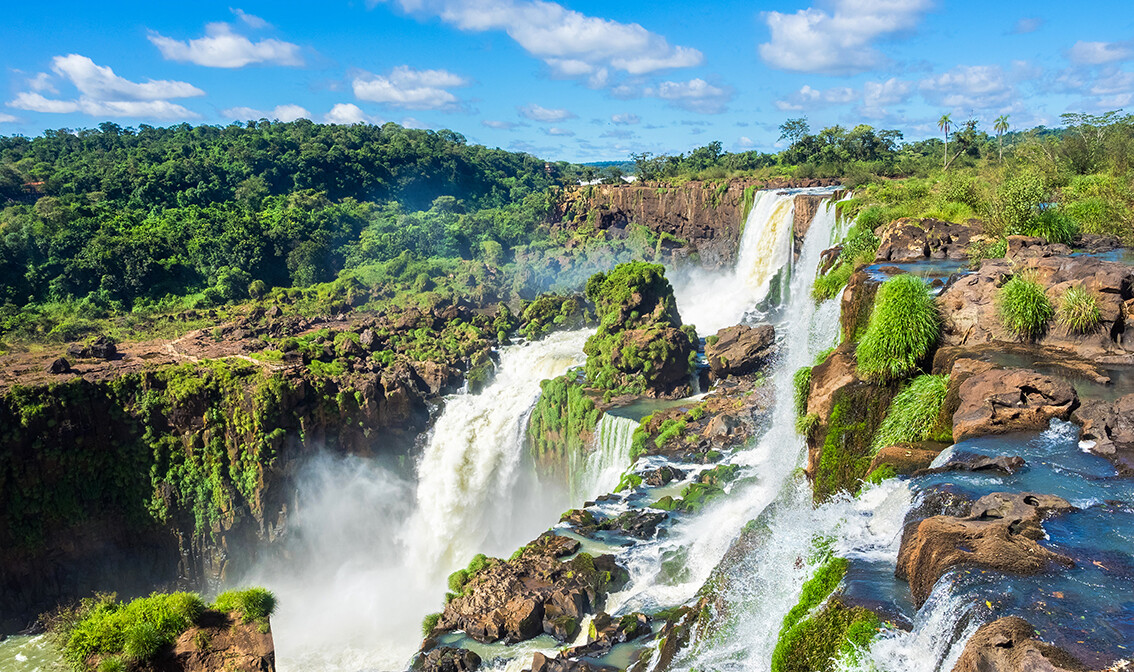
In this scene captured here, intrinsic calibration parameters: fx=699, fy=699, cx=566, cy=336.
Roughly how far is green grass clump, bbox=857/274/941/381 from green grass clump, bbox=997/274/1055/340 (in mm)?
1226

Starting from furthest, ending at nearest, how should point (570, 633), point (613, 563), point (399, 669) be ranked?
point (399, 669) < point (613, 563) < point (570, 633)

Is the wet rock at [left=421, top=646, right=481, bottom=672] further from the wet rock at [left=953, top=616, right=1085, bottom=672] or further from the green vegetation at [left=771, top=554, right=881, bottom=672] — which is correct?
the wet rock at [left=953, top=616, right=1085, bottom=672]

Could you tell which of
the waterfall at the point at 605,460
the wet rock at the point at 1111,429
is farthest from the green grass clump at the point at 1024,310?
the waterfall at the point at 605,460

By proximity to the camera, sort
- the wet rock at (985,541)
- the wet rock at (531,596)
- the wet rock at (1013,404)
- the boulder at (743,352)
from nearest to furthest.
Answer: the wet rock at (985,541) < the wet rock at (1013,404) < the wet rock at (531,596) < the boulder at (743,352)

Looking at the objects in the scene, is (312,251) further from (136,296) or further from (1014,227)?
(1014,227)

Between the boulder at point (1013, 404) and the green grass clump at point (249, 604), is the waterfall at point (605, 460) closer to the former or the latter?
the green grass clump at point (249, 604)

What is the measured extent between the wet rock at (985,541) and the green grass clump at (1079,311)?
542 centimetres

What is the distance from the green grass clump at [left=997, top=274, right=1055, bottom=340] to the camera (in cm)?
1218

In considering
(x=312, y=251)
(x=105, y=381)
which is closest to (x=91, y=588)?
(x=105, y=381)

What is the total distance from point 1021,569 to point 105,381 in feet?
118

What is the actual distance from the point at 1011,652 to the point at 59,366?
122ft

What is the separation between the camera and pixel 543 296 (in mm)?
45000

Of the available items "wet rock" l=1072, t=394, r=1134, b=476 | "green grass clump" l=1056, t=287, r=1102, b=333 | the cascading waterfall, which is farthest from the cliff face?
"wet rock" l=1072, t=394, r=1134, b=476

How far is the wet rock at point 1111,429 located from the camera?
889 centimetres
